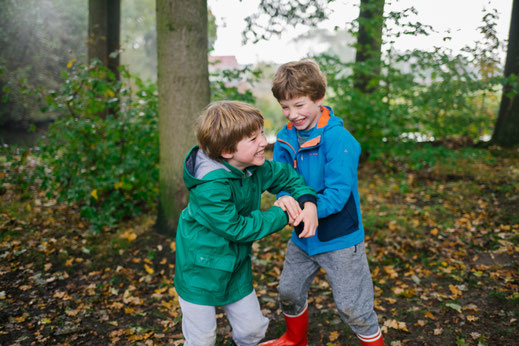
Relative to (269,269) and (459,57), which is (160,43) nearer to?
(269,269)

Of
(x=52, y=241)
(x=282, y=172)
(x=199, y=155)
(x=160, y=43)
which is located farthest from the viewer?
(x=52, y=241)

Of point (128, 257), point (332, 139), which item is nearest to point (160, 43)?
point (128, 257)

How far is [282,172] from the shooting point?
2258mm

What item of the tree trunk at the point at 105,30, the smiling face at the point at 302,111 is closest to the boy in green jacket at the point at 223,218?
the smiling face at the point at 302,111

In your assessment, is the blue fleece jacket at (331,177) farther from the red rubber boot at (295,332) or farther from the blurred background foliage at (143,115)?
the blurred background foliage at (143,115)

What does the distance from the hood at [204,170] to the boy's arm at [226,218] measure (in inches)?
1.5

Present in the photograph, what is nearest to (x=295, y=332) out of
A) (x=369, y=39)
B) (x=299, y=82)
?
(x=299, y=82)

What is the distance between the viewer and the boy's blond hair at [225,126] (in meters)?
1.98

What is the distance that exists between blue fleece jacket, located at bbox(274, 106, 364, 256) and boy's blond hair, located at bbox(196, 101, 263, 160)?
1.31 feet

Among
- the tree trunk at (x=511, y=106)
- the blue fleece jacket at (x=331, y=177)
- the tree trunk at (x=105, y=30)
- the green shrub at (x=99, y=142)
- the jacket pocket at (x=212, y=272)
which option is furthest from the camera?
the tree trunk at (x=511, y=106)

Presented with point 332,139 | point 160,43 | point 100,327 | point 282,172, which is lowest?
point 100,327

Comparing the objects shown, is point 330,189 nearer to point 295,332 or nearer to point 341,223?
point 341,223

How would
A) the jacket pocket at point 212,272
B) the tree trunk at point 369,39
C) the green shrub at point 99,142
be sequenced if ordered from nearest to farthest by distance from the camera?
the jacket pocket at point 212,272 < the tree trunk at point 369,39 < the green shrub at point 99,142

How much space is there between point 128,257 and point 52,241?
1.07 meters
